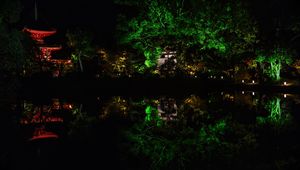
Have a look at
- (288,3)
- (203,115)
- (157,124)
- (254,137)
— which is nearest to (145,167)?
(254,137)

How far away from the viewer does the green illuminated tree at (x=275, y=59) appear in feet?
76.1

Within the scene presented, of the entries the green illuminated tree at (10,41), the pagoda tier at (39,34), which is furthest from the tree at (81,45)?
the green illuminated tree at (10,41)

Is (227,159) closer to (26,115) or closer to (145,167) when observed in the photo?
(145,167)

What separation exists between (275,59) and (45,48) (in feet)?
54.9

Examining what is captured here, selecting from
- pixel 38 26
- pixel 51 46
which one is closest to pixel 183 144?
pixel 51 46

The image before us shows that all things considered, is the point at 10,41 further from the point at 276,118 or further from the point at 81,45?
the point at 81,45

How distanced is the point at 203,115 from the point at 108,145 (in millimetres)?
5214

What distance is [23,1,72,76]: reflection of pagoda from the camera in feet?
93.8

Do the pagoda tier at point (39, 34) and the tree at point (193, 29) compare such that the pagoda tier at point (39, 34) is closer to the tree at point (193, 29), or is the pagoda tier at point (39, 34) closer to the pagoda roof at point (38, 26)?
the pagoda roof at point (38, 26)

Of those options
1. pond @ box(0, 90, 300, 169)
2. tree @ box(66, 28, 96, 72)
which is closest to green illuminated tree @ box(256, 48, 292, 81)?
pond @ box(0, 90, 300, 169)

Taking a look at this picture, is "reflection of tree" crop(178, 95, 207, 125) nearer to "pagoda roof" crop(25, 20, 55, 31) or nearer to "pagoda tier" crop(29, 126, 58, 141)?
"pagoda tier" crop(29, 126, 58, 141)

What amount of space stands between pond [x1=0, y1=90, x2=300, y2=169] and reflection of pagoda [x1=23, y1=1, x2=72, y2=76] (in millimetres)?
13631

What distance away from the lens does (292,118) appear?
1207 cm

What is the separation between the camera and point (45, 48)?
1178 inches
